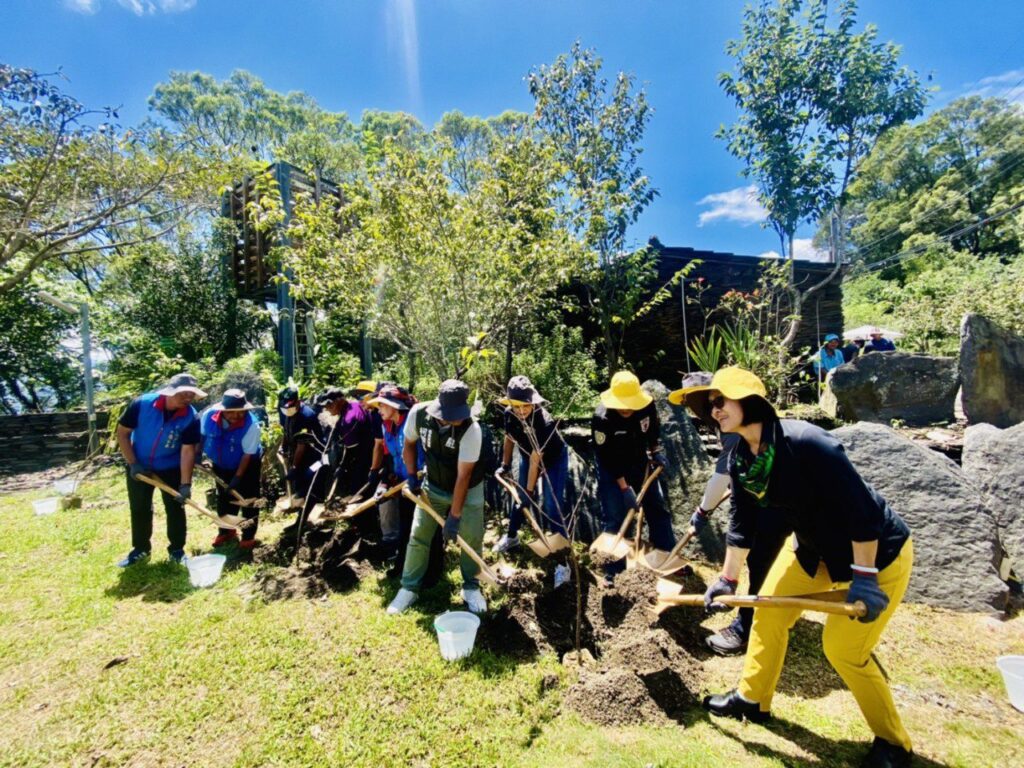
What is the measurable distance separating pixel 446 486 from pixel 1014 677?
3.69 metres

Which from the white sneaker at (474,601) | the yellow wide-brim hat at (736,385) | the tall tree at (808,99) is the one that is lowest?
the white sneaker at (474,601)

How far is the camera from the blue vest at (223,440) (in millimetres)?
4852

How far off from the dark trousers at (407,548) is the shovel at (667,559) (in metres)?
1.82

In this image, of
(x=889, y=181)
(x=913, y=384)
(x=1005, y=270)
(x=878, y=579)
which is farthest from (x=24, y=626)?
(x=889, y=181)

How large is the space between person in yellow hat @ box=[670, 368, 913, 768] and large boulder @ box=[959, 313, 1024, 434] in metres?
5.00

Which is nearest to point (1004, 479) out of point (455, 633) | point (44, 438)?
point (455, 633)

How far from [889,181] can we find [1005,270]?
1969cm

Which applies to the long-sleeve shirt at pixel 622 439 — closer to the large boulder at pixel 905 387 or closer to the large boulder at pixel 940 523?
the large boulder at pixel 940 523

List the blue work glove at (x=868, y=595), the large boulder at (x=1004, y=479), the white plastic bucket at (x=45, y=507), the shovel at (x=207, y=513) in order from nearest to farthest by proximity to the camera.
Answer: the blue work glove at (x=868, y=595)
the large boulder at (x=1004, y=479)
the shovel at (x=207, y=513)
the white plastic bucket at (x=45, y=507)

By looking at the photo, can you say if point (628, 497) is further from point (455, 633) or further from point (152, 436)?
point (152, 436)

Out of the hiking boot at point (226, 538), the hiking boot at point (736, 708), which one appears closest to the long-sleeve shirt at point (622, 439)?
the hiking boot at point (736, 708)

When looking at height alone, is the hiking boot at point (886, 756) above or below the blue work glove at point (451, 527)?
below

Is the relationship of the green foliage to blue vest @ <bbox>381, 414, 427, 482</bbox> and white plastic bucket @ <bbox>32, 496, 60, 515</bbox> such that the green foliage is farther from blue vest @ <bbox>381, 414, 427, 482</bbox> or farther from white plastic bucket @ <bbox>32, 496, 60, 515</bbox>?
white plastic bucket @ <bbox>32, 496, 60, 515</bbox>

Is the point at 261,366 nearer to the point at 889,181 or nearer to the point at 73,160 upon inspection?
the point at 73,160
